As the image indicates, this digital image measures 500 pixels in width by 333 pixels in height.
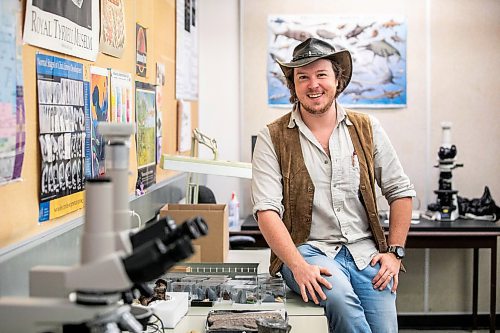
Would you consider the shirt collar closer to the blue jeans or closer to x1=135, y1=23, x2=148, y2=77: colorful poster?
the blue jeans

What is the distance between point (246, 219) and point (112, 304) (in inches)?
134

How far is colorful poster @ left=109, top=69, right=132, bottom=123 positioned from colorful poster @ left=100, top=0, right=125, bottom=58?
9 centimetres

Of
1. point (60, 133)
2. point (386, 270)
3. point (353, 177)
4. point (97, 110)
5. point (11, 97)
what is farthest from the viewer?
point (353, 177)

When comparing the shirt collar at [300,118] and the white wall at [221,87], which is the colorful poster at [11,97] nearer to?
the shirt collar at [300,118]

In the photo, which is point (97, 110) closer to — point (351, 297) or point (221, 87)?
point (351, 297)

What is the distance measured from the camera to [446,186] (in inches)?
183

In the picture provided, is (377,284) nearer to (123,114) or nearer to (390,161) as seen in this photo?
(390,161)

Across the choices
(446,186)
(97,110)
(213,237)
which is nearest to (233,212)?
(446,186)

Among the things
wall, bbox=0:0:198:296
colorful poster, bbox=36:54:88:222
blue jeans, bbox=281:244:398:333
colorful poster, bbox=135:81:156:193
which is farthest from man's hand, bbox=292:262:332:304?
colorful poster, bbox=135:81:156:193

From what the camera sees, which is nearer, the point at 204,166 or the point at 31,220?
the point at 31,220

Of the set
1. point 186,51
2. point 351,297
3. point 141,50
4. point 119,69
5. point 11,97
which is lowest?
point 351,297

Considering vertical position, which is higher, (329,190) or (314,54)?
(314,54)

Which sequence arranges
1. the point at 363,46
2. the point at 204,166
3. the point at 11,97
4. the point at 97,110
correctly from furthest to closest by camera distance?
the point at 363,46 < the point at 204,166 < the point at 97,110 < the point at 11,97

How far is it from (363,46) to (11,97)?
11.5 feet
